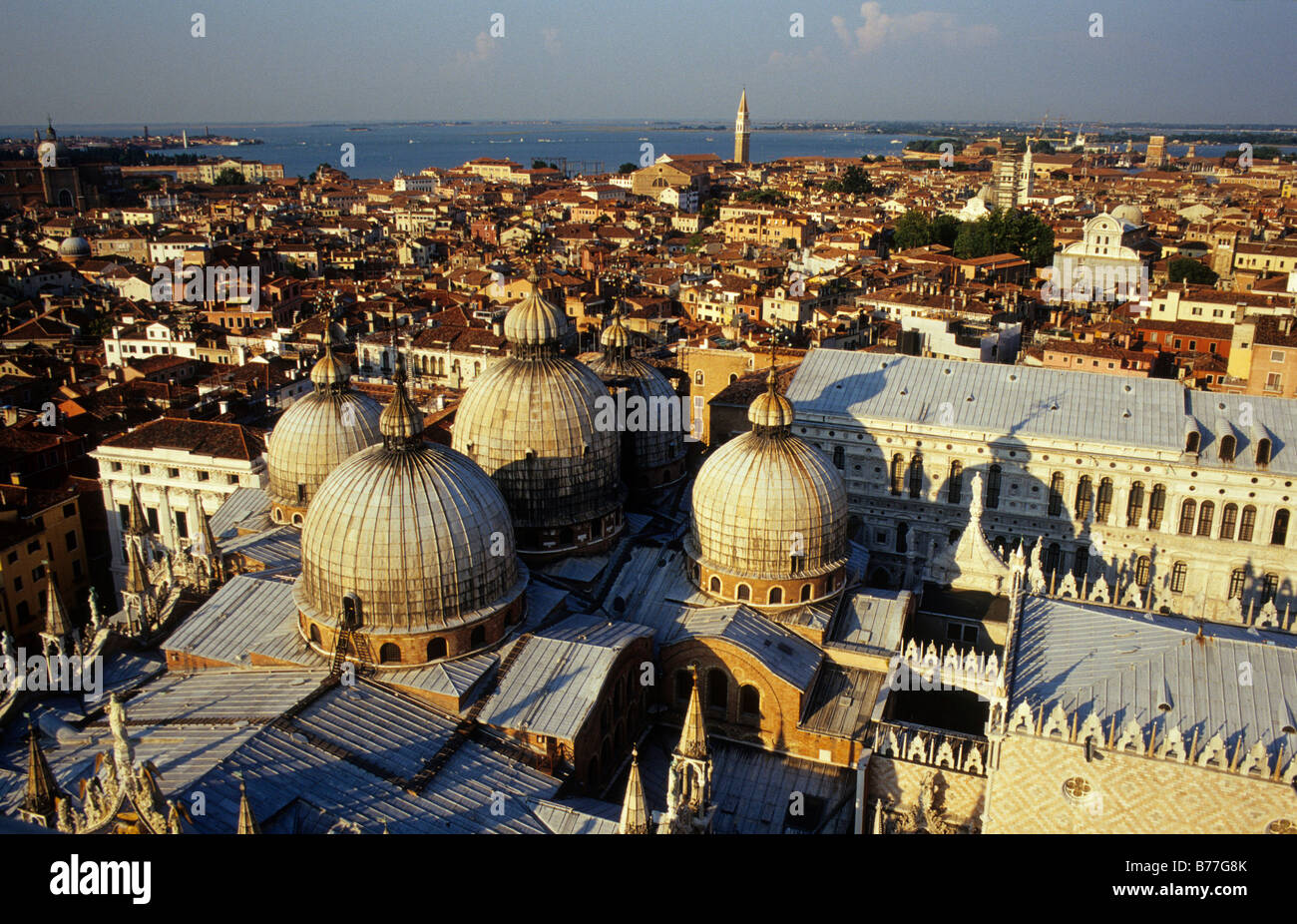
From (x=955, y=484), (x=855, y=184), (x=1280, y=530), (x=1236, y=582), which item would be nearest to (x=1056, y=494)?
(x=955, y=484)

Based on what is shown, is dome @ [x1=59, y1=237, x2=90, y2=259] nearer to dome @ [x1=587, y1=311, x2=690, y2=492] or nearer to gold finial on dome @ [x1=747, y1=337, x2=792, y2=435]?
dome @ [x1=587, y1=311, x2=690, y2=492]

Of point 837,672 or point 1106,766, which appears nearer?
point 1106,766

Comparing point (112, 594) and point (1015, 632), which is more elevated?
point (1015, 632)

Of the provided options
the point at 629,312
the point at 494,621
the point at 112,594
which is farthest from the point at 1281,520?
the point at 629,312

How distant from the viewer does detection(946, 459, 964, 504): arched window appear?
97.8 feet

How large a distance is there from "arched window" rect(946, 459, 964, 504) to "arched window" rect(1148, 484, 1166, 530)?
5052mm

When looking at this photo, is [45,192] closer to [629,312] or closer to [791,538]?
[629,312]

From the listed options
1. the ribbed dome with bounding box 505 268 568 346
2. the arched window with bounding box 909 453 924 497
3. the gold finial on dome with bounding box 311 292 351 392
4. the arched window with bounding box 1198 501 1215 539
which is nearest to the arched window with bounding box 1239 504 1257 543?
the arched window with bounding box 1198 501 1215 539

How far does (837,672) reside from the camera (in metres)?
23.1

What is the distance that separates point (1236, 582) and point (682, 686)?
16149 millimetres

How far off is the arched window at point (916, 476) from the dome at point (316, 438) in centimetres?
1554

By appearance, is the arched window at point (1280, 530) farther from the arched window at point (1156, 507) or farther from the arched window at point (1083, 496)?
the arched window at point (1083, 496)

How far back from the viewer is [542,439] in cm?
2430

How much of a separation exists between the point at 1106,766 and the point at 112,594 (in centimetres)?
3318
